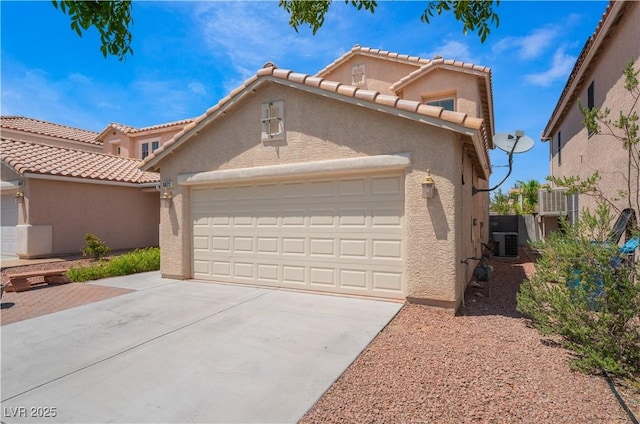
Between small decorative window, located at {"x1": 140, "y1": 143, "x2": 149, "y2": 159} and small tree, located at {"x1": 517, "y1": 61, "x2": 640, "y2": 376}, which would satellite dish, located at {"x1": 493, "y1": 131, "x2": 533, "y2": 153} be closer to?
small tree, located at {"x1": 517, "y1": 61, "x2": 640, "y2": 376}

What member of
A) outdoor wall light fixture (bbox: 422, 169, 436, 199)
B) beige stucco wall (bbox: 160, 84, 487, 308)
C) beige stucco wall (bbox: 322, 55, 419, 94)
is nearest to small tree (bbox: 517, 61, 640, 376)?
beige stucco wall (bbox: 160, 84, 487, 308)

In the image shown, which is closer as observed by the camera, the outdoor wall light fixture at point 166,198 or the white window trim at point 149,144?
the outdoor wall light fixture at point 166,198

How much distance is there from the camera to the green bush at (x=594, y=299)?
3.93 metres

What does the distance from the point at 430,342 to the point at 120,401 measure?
390cm

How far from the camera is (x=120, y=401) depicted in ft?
11.2

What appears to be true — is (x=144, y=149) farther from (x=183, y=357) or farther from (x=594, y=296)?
(x=594, y=296)

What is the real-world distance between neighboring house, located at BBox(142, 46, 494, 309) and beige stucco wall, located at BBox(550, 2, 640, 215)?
3046mm

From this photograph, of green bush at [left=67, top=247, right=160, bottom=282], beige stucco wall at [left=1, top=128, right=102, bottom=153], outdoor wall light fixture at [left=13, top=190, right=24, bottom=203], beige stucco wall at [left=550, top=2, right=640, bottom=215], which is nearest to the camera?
beige stucco wall at [left=550, top=2, right=640, bottom=215]

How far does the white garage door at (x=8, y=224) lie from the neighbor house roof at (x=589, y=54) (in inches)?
814

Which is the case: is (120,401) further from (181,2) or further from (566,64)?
(566,64)

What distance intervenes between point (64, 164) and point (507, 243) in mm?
19521

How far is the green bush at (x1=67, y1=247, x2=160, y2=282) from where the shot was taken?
31.9 ft

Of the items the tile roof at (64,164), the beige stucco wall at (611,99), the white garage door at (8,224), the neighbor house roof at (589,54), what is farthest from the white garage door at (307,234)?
the white garage door at (8,224)

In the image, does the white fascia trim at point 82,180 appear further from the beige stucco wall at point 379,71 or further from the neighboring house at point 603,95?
the neighboring house at point 603,95
